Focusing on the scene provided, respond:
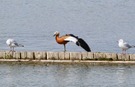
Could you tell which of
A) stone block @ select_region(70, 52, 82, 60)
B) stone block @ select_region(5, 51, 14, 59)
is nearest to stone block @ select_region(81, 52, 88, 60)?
stone block @ select_region(70, 52, 82, 60)

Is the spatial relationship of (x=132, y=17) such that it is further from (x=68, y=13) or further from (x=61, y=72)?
(x=61, y=72)

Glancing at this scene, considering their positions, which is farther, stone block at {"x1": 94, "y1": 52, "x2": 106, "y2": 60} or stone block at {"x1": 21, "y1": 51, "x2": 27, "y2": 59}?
stone block at {"x1": 21, "y1": 51, "x2": 27, "y2": 59}

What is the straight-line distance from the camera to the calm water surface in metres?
44.3

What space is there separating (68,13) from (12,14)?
4285 millimetres

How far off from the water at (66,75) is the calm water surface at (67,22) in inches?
221

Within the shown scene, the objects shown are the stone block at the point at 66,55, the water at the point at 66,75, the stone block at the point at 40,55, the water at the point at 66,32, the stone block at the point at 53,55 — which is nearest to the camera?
the water at the point at 66,75

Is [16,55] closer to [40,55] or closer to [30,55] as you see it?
[30,55]

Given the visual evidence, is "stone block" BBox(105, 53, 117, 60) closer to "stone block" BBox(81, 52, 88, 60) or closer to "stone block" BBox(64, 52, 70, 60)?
"stone block" BBox(81, 52, 88, 60)

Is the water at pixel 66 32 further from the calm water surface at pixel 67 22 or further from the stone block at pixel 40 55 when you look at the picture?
the stone block at pixel 40 55

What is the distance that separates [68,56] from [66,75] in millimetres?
1567

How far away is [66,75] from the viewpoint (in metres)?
34.9

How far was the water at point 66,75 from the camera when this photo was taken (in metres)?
33.2

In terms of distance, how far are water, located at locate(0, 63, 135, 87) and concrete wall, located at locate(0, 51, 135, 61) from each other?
44 cm

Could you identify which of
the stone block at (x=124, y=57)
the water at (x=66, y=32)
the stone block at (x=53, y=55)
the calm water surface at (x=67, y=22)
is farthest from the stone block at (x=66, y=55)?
the calm water surface at (x=67, y=22)
